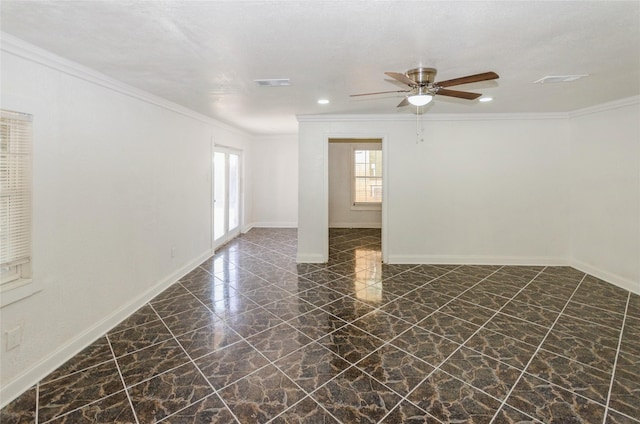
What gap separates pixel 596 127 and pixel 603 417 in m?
4.19

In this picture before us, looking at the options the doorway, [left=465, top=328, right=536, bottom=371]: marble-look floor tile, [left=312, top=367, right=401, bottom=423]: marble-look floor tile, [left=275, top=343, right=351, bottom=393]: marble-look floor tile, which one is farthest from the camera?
the doorway

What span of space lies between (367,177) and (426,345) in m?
6.16

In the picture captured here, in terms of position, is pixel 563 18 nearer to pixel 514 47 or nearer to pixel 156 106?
pixel 514 47

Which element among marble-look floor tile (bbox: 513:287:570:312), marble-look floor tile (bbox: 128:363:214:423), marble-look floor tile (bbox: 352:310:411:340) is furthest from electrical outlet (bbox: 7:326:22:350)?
marble-look floor tile (bbox: 513:287:570:312)

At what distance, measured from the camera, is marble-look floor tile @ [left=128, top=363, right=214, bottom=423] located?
1.94 meters

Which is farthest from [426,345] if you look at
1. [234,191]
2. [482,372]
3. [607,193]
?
[234,191]

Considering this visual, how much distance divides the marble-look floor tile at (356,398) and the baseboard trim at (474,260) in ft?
10.3

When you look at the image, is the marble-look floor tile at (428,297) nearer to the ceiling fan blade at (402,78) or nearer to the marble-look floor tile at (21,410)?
the ceiling fan blade at (402,78)

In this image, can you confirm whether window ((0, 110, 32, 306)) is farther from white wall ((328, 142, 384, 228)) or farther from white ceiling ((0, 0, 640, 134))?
white wall ((328, 142, 384, 228))

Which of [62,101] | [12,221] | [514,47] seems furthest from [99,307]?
[514,47]

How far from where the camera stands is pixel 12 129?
6.89 feet

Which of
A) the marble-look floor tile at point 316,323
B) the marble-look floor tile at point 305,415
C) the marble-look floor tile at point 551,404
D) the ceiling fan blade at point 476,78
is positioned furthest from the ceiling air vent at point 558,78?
the marble-look floor tile at point 305,415

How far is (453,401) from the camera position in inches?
80.1

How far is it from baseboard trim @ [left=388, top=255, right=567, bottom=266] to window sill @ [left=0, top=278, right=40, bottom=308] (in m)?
4.48
